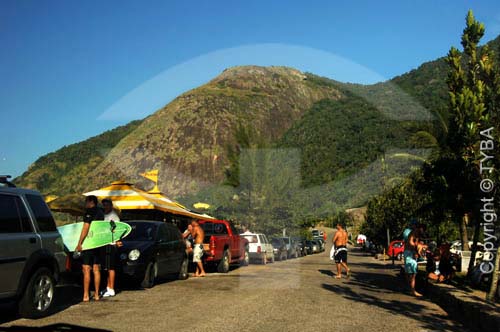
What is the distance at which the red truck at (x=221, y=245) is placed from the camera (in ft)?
56.1

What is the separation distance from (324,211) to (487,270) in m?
88.7

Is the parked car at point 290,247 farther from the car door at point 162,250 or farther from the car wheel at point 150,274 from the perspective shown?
the car wheel at point 150,274

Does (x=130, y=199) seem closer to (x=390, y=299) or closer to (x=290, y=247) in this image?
(x=390, y=299)

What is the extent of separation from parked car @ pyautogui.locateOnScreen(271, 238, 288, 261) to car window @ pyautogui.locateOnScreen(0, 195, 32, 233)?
78.0 feet

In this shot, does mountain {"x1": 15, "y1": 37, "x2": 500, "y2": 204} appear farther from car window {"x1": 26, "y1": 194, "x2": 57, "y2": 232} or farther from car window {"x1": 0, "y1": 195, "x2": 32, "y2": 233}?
car window {"x1": 0, "y1": 195, "x2": 32, "y2": 233}

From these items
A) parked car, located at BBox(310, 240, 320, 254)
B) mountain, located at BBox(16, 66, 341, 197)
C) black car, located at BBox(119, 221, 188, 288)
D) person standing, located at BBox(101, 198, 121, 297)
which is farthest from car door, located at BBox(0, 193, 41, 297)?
mountain, located at BBox(16, 66, 341, 197)

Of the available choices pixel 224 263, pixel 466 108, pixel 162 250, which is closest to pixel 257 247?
pixel 224 263

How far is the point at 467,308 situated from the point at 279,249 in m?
22.8

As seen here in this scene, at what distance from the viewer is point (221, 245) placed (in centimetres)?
A: 1786

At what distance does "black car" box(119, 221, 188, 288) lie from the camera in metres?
11.3

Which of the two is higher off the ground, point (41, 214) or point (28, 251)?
point (41, 214)

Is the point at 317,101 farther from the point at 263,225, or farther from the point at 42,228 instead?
the point at 42,228

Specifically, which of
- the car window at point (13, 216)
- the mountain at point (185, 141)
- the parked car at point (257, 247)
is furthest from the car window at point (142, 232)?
the mountain at point (185, 141)

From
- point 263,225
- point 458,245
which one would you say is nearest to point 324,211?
point 263,225
